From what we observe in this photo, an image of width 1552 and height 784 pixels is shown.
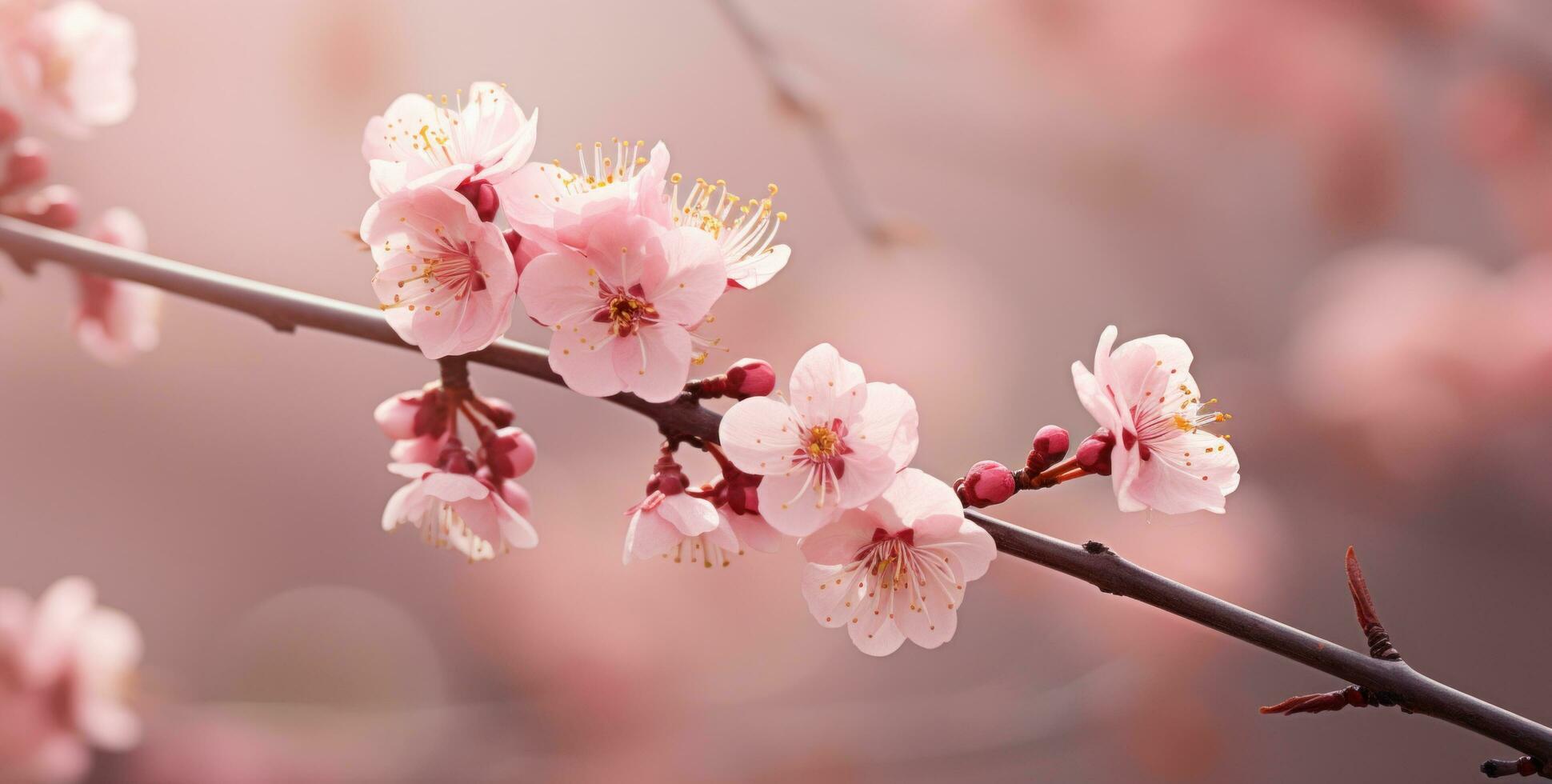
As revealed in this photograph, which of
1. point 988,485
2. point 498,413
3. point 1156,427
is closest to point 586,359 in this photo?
point 498,413

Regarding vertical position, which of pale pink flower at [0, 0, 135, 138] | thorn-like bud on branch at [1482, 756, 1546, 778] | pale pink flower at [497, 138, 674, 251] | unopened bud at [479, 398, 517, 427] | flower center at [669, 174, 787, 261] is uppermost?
pale pink flower at [0, 0, 135, 138]

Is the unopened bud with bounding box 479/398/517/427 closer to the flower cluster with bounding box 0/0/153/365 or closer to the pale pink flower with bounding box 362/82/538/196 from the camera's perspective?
the pale pink flower with bounding box 362/82/538/196

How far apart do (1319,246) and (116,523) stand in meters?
3.52

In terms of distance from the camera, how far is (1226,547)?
2.40m

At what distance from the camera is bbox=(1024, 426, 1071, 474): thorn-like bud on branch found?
0.56 metres

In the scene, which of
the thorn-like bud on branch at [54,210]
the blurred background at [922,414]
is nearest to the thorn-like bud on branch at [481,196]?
the thorn-like bud on branch at [54,210]

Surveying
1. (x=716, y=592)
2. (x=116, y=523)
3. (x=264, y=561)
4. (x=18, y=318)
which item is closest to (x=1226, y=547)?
(x=716, y=592)

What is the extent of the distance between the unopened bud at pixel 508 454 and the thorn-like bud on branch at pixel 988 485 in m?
0.28

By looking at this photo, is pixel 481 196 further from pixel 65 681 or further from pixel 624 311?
pixel 65 681

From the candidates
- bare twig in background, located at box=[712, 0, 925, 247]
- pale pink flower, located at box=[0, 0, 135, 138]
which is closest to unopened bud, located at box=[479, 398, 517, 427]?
bare twig in background, located at box=[712, 0, 925, 247]

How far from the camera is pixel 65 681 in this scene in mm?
1377

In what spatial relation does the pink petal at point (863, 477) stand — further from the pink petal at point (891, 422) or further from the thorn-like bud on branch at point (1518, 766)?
the thorn-like bud on branch at point (1518, 766)

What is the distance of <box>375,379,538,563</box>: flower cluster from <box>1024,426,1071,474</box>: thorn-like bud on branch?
310 millimetres

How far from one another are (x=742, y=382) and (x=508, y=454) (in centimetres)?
17
